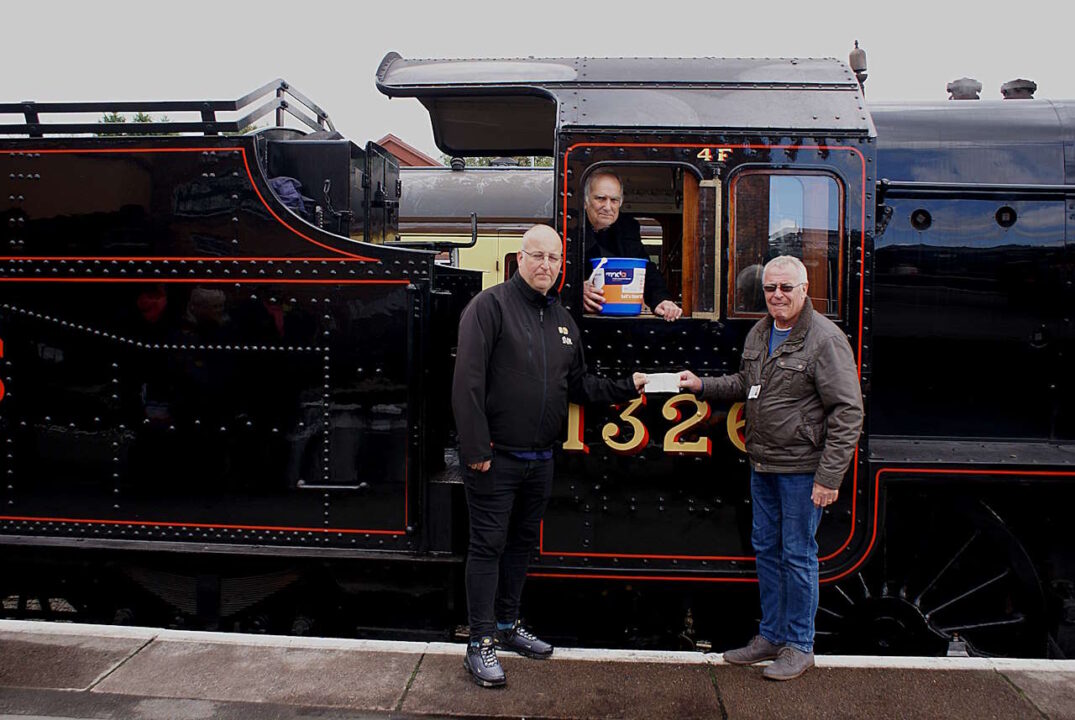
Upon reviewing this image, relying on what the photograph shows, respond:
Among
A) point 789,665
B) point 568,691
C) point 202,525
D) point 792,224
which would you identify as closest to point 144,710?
point 202,525

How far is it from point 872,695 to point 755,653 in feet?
1.55

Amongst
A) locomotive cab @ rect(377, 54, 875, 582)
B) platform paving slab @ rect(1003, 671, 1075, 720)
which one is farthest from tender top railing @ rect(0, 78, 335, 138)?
platform paving slab @ rect(1003, 671, 1075, 720)

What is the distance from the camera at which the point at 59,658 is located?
3.42m

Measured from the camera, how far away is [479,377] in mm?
3250

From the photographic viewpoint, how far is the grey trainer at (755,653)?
11.3ft

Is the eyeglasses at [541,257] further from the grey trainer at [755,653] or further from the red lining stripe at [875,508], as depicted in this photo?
the grey trainer at [755,653]

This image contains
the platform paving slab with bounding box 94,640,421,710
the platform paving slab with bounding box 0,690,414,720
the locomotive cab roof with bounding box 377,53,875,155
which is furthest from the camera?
the locomotive cab roof with bounding box 377,53,875,155

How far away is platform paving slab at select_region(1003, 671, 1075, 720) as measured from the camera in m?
3.06

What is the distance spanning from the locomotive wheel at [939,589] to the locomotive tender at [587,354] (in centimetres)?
2

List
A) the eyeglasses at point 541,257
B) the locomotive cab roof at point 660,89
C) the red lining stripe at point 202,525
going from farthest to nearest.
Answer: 1. the red lining stripe at point 202,525
2. the locomotive cab roof at point 660,89
3. the eyeglasses at point 541,257

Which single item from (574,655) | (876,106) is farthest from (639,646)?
(876,106)

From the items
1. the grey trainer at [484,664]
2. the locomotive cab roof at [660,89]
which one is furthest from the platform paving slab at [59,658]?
the locomotive cab roof at [660,89]

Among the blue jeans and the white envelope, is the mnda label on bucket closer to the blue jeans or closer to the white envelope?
the white envelope

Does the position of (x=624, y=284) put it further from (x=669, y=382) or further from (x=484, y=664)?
(x=484, y=664)
